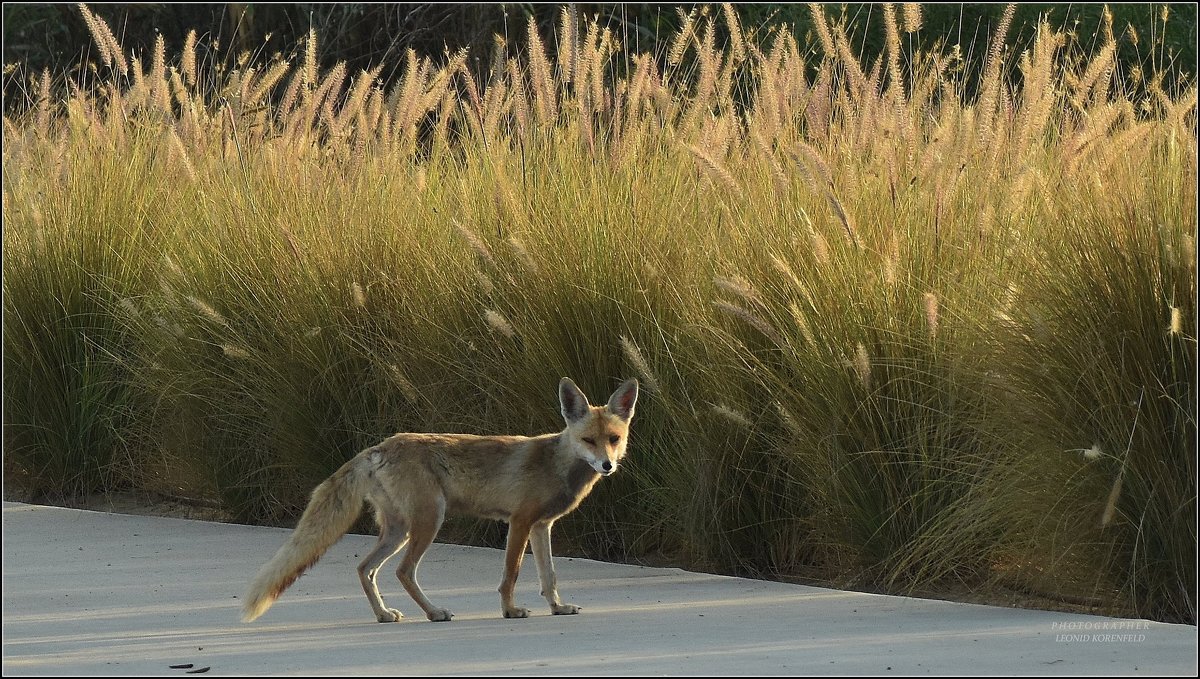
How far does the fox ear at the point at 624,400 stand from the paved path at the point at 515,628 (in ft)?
2.12

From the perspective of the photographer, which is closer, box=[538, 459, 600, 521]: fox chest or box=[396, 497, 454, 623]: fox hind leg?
box=[396, 497, 454, 623]: fox hind leg

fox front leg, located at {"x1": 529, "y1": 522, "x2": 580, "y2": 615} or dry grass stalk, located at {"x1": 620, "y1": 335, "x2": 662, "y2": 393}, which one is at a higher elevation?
dry grass stalk, located at {"x1": 620, "y1": 335, "x2": 662, "y2": 393}

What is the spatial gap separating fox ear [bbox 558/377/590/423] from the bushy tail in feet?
2.36

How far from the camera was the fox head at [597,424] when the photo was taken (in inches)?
212

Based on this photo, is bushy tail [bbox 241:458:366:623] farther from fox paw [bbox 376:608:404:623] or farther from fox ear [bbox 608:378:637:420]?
fox ear [bbox 608:378:637:420]

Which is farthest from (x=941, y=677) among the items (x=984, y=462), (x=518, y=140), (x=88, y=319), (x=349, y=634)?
(x=88, y=319)

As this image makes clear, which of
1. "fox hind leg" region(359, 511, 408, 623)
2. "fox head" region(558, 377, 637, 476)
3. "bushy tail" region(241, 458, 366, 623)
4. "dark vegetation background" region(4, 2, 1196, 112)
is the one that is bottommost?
"dark vegetation background" region(4, 2, 1196, 112)

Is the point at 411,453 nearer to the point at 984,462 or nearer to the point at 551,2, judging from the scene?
the point at 984,462

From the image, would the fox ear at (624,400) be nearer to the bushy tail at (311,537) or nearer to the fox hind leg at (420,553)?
the fox hind leg at (420,553)

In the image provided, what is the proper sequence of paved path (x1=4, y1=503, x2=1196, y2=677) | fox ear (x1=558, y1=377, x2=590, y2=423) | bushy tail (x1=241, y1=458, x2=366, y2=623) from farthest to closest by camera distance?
1. fox ear (x1=558, y1=377, x2=590, y2=423)
2. bushy tail (x1=241, y1=458, x2=366, y2=623)
3. paved path (x1=4, y1=503, x2=1196, y2=677)

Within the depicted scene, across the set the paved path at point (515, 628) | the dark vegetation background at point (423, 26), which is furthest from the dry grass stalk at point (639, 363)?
the dark vegetation background at point (423, 26)

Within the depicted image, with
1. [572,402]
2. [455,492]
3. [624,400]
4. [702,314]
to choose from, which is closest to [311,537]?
[455,492]

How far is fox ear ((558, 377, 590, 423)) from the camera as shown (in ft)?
18.0

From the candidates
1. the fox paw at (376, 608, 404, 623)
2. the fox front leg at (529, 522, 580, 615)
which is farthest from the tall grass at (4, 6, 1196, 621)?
the fox paw at (376, 608, 404, 623)
